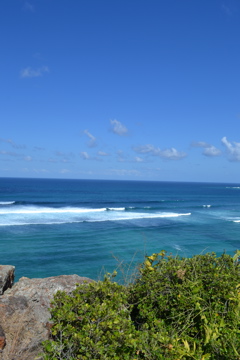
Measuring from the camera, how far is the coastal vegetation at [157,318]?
348 centimetres

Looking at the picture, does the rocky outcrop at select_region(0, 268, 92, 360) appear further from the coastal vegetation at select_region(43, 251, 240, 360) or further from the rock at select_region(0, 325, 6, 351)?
the coastal vegetation at select_region(43, 251, 240, 360)

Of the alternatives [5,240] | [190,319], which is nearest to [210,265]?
[190,319]

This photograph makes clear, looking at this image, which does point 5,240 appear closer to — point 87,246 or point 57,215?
point 87,246

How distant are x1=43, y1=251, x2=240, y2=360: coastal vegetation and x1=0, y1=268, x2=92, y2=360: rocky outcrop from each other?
22cm

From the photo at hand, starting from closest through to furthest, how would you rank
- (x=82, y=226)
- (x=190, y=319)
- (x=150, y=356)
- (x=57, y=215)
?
1. (x=150, y=356)
2. (x=190, y=319)
3. (x=82, y=226)
4. (x=57, y=215)

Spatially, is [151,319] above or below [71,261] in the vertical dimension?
above

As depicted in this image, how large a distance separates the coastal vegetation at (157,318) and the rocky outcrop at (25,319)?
22 cm

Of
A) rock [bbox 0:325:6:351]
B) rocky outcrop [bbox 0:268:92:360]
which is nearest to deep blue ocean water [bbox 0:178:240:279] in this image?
rocky outcrop [bbox 0:268:92:360]

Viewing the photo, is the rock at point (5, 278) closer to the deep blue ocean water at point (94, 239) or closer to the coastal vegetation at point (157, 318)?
the coastal vegetation at point (157, 318)

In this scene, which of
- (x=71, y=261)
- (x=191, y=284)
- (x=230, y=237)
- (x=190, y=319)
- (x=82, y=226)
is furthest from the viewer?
(x=82, y=226)

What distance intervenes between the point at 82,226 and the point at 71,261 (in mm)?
12410

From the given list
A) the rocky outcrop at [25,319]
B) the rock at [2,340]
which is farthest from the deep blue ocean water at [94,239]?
the rock at [2,340]

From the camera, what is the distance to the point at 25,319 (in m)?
3.99

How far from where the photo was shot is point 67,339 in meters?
3.57
